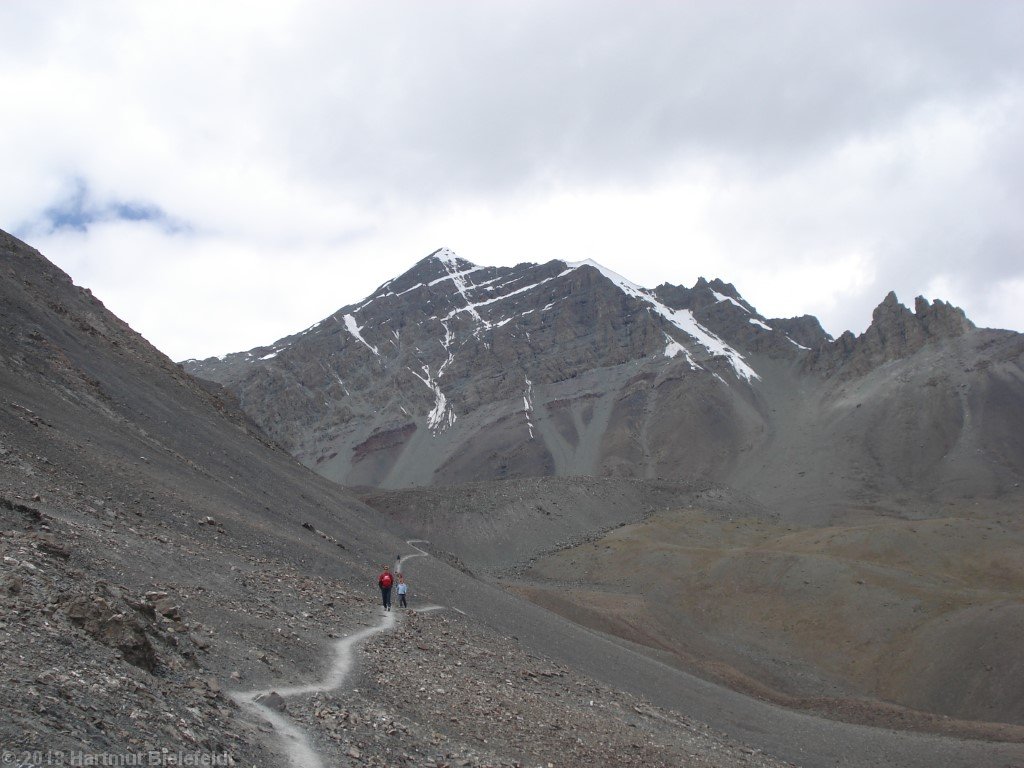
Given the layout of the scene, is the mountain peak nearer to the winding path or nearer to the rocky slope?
the rocky slope

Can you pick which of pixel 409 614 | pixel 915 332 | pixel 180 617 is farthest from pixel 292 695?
pixel 915 332

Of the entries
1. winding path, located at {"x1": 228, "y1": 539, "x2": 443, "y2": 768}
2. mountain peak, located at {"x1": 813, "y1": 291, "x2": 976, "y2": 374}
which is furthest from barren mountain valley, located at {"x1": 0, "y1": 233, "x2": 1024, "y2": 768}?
mountain peak, located at {"x1": 813, "y1": 291, "x2": 976, "y2": 374}

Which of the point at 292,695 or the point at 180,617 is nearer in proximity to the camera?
the point at 292,695

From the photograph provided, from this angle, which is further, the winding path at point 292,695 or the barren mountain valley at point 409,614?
the barren mountain valley at point 409,614

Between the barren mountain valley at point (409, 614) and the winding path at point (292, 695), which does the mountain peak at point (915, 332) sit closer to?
the barren mountain valley at point (409, 614)

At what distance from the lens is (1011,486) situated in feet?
442

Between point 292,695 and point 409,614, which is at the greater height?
point 292,695

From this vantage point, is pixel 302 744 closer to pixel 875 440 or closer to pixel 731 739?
pixel 731 739

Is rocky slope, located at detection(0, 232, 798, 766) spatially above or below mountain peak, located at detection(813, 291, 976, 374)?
below

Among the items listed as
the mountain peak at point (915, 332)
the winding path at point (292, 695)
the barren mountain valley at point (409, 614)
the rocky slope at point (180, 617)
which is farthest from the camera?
the mountain peak at point (915, 332)

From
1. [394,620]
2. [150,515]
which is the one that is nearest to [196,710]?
[394,620]

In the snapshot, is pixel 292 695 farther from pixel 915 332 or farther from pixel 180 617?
pixel 915 332

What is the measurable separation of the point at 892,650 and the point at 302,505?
134 feet

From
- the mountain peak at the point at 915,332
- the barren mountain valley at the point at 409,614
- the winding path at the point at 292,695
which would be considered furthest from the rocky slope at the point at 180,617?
the mountain peak at the point at 915,332
